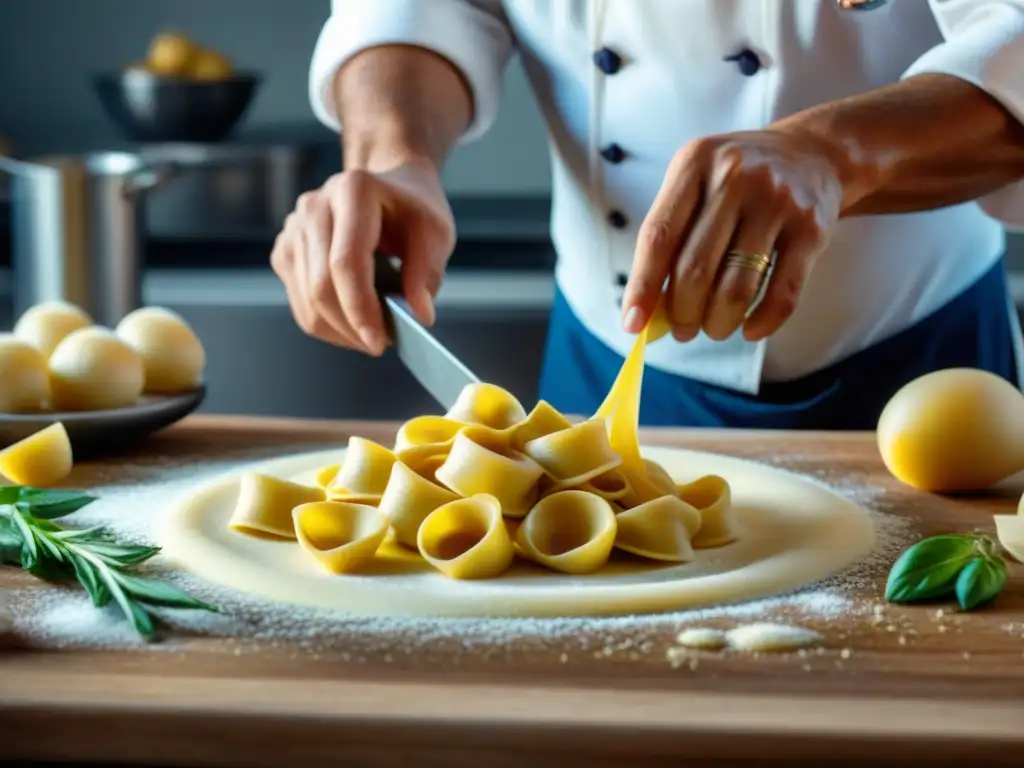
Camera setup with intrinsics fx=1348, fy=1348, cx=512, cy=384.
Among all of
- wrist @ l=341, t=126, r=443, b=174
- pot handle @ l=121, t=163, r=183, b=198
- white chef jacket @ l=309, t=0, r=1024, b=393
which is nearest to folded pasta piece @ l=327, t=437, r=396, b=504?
wrist @ l=341, t=126, r=443, b=174

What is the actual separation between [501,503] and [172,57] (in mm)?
2159

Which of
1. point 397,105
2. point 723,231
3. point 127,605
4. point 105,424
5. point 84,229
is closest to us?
point 127,605

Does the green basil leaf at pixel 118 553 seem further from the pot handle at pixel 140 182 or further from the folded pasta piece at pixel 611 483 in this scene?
the pot handle at pixel 140 182

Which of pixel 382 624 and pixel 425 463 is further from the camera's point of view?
pixel 425 463

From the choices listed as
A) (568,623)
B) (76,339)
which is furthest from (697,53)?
(568,623)

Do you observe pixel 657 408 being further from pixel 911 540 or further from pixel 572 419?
pixel 911 540

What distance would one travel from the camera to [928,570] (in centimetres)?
96

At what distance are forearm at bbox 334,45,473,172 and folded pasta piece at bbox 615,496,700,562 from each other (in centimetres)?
62

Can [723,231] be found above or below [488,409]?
above

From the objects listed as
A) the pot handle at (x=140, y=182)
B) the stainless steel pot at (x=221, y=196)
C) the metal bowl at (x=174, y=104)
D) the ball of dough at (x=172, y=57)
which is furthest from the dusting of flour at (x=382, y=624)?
the ball of dough at (x=172, y=57)

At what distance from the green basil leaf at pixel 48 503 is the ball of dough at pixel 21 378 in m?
0.26

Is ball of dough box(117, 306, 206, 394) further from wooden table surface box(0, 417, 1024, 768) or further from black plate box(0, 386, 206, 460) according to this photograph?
wooden table surface box(0, 417, 1024, 768)

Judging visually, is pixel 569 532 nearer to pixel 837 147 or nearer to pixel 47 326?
pixel 837 147

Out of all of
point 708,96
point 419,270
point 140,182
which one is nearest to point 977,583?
point 419,270
